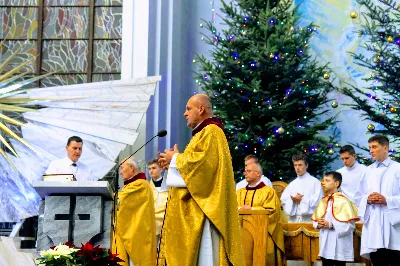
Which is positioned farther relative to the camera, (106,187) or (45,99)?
(45,99)

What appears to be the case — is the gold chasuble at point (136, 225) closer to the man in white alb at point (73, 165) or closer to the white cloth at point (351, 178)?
the man in white alb at point (73, 165)

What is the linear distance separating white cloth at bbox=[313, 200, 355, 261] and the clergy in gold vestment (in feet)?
6.30

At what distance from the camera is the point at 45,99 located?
455 inches

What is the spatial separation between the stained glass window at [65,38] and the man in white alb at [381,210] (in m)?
6.04

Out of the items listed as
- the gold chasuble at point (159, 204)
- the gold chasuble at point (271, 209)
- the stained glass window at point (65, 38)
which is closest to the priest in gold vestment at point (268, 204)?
the gold chasuble at point (271, 209)

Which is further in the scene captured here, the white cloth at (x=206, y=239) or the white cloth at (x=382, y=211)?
the white cloth at (x=382, y=211)

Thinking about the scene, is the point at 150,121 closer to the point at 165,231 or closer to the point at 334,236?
the point at 334,236

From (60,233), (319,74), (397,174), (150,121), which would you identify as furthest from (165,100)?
(60,233)

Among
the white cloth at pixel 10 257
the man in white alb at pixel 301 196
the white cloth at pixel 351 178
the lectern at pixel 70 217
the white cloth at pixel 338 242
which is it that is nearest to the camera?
the white cloth at pixel 10 257

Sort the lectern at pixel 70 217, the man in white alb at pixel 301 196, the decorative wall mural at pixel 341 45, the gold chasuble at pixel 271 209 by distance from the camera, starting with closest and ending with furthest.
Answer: the lectern at pixel 70 217 → the gold chasuble at pixel 271 209 → the man in white alb at pixel 301 196 → the decorative wall mural at pixel 341 45

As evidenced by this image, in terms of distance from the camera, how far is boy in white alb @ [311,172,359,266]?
816 centimetres

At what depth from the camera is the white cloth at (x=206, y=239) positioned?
5555 mm

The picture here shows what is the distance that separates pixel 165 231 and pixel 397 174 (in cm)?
325

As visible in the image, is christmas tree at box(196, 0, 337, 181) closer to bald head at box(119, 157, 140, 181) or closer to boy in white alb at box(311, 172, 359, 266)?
boy in white alb at box(311, 172, 359, 266)
